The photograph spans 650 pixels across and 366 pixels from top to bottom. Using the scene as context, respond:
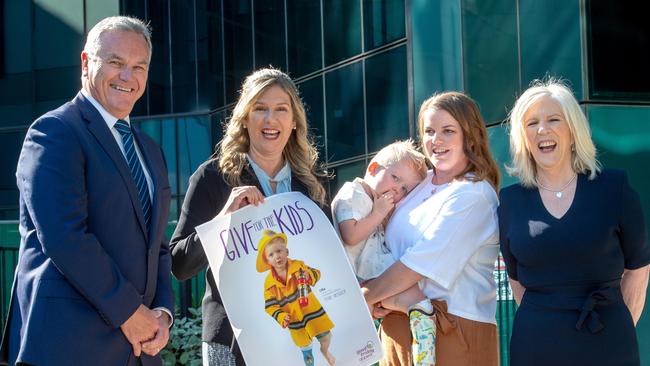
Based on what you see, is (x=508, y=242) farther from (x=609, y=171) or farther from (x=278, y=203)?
(x=278, y=203)

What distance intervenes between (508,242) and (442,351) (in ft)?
1.92

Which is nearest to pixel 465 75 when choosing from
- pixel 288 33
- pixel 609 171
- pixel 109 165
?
pixel 288 33

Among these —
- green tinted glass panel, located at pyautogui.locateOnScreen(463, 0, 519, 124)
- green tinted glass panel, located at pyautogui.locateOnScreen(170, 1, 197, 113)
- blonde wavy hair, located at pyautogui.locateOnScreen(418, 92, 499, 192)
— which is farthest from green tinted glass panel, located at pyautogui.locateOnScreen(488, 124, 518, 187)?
green tinted glass panel, located at pyautogui.locateOnScreen(170, 1, 197, 113)

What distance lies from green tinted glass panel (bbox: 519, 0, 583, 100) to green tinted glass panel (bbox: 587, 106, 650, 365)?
426 millimetres

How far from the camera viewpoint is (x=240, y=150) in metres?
4.03

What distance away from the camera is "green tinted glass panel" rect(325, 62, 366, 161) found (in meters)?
16.2

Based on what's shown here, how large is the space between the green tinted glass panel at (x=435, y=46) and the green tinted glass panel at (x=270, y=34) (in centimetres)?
576

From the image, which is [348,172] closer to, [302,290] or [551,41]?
[551,41]

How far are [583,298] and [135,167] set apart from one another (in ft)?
6.57

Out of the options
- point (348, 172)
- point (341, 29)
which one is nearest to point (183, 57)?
point (341, 29)

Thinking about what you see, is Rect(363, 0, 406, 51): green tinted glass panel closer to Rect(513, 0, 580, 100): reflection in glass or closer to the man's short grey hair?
Rect(513, 0, 580, 100): reflection in glass

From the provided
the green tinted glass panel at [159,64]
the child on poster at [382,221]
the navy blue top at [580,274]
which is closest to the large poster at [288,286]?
the child on poster at [382,221]

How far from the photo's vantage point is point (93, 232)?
3.22 metres

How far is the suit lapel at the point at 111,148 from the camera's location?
10.8 ft
